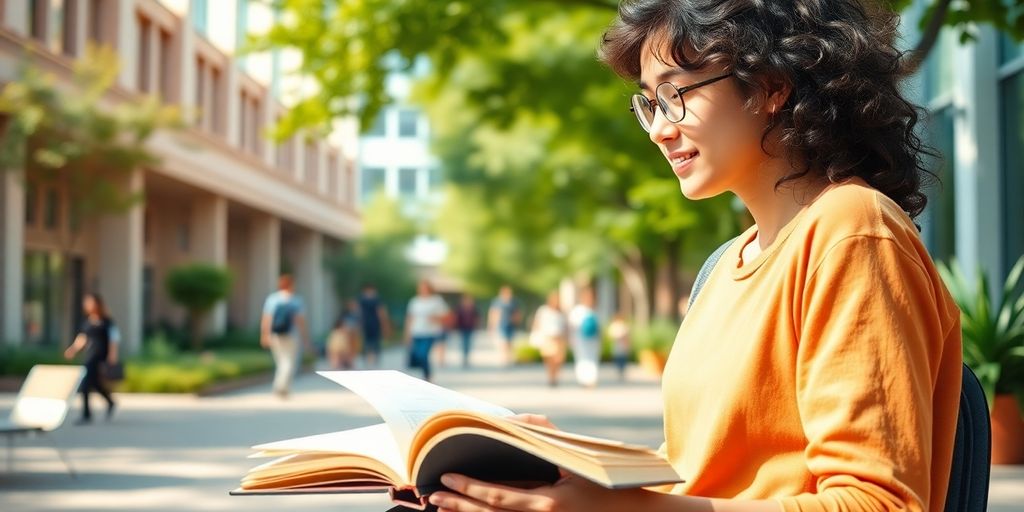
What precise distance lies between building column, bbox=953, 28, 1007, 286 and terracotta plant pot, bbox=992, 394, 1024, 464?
3.60 m

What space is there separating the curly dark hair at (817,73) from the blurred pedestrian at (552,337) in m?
19.1

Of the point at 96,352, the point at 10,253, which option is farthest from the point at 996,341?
the point at 10,253

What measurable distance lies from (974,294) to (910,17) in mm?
6137

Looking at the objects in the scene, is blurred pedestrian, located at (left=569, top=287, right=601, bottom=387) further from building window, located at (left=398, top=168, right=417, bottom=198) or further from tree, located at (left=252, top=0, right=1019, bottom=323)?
building window, located at (left=398, top=168, right=417, bottom=198)

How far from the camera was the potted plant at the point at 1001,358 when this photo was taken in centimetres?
971

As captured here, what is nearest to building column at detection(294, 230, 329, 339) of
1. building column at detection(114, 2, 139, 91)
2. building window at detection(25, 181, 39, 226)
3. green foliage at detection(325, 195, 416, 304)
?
green foliage at detection(325, 195, 416, 304)

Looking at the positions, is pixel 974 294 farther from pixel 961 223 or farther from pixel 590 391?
pixel 590 391

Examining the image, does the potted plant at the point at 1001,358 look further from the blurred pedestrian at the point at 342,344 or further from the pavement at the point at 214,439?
the blurred pedestrian at the point at 342,344

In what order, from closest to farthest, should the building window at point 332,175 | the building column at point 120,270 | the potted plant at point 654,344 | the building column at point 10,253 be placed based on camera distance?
the building column at point 10,253 → the potted plant at point 654,344 → the building column at point 120,270 → the building window at point 332,175

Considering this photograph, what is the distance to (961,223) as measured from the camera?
13.8 metres

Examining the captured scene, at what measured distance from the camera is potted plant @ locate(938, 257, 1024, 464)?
971 centimetres

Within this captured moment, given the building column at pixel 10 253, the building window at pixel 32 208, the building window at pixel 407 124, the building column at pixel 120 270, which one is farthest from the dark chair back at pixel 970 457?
the building window at pixel 407 124

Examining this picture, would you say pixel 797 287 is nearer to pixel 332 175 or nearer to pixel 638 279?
pixel 638 279

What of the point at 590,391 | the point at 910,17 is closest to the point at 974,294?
the point at 910,17
